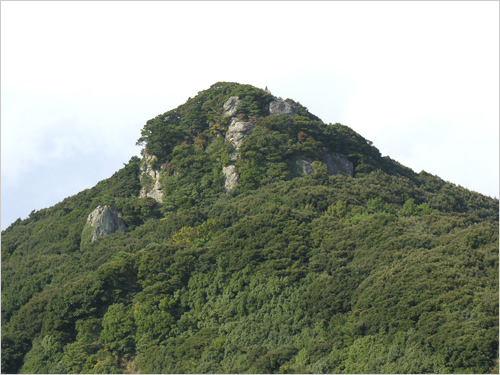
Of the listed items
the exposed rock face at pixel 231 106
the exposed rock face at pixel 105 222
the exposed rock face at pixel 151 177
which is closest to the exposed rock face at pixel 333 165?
the exposed rock face at pixel 231 106

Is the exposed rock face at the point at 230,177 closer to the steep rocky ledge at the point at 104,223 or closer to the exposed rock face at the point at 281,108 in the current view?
the exposed rock face at the point at 281,108

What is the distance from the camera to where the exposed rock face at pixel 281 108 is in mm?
67875

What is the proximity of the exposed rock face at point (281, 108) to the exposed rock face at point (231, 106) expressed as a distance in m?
3.83

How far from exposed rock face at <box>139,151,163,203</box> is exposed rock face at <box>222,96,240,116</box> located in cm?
926

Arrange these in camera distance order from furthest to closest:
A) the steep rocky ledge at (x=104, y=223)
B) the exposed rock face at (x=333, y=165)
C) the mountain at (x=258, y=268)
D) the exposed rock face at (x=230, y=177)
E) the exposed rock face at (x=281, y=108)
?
the exposed rock face at (x=281, y=108), the exposed rock face at (x=333, y=165), the exposed rock face at (x=230, y=177), the steep rocky ledge at (x=104, y=223), the mountain at (x=258, y=268)

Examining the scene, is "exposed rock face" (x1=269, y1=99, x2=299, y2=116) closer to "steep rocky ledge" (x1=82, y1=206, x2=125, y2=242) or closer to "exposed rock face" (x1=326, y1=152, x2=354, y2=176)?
"exposed rock face" (x1=326, y1=152, x2=354, y2=176)

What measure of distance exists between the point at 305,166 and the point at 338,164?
13.6ft

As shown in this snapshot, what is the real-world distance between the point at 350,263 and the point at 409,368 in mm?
12124

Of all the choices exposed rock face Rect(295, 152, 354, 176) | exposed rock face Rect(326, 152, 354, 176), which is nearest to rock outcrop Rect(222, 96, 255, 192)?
exposed rock face Rect(295, 152, 354, 176)

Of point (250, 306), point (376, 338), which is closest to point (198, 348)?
point (250, 306)

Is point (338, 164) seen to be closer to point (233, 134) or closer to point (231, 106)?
point (233, 134)

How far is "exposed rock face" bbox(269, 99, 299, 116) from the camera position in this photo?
223 feet

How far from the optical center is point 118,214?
195ft

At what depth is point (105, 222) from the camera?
189 ft
